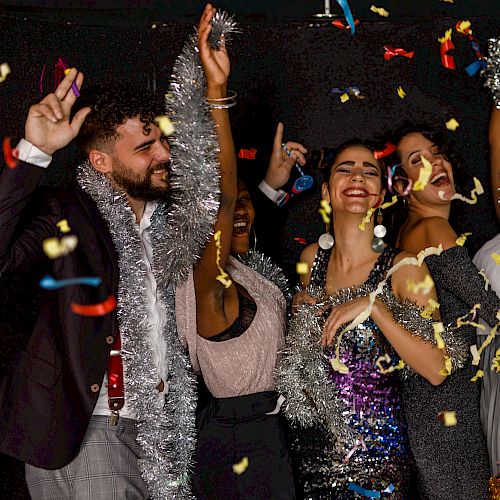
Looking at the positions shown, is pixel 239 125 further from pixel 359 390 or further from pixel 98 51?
pixel 359 390

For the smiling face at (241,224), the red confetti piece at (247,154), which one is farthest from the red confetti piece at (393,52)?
the smiling face at (241,224)

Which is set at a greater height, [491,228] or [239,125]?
[239,125]

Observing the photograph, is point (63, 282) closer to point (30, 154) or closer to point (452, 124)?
point (30, 154)

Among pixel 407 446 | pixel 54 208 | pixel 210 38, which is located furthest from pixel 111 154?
pixel 407 446

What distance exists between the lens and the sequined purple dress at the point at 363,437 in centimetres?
265

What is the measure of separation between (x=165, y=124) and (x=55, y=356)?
0.71 meters

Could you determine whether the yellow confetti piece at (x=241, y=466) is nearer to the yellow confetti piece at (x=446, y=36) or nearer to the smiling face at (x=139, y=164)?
the smiling face at (x=139, y=164)

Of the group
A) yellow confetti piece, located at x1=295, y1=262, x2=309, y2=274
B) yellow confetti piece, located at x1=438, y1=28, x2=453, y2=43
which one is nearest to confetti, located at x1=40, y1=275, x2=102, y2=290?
yellow confetti piece, located at x1=295, y1=262, x2=309, y2=274

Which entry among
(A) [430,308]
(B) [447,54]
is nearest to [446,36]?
(B) [447,54]

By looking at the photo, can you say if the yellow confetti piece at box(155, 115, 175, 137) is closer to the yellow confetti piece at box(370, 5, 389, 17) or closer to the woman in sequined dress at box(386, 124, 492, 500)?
the woman in sequined dress at box(386, 124, 492, 500)

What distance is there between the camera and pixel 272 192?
3.23m

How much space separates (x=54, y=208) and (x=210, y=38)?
0.63 m

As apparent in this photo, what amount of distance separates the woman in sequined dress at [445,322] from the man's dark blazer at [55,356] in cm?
100

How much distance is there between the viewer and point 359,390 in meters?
2.68
